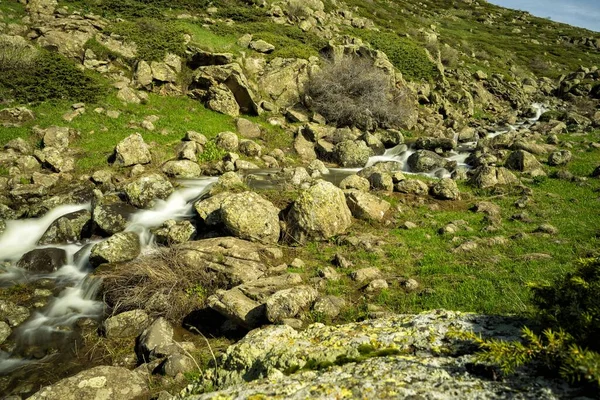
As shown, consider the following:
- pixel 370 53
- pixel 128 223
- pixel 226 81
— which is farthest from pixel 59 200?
pixel 370 53

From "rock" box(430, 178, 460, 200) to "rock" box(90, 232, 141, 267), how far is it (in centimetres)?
1509

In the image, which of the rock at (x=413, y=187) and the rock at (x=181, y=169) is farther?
the rock at (x=181, y=169)

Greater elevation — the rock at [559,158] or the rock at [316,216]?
the rock at [559,158]

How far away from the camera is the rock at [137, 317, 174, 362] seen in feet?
30.6

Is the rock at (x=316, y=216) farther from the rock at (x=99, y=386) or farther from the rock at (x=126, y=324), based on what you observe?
the rock at (x=99, y=386)

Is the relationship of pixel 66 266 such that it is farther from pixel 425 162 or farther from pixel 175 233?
pixel 425 162

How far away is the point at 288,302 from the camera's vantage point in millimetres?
9695

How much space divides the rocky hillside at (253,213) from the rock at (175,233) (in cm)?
41

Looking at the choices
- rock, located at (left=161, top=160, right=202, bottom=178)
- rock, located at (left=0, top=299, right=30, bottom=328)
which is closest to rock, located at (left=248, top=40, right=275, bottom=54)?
rock, located at (left=161, top=160, right=202, bottom=178)

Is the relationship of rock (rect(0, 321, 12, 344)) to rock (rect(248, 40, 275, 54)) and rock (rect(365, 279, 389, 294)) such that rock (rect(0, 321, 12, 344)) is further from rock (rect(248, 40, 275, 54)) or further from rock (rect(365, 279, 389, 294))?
rock (rect(248, 40, 275, 54))

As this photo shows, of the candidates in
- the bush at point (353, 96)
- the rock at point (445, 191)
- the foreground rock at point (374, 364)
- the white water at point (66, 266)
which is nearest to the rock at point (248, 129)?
the bush at point (353, 96)

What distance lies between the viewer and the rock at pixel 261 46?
39094 millimetres

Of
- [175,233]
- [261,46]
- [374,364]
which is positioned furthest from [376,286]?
[261,46]

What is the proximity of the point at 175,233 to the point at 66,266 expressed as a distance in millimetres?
4570
